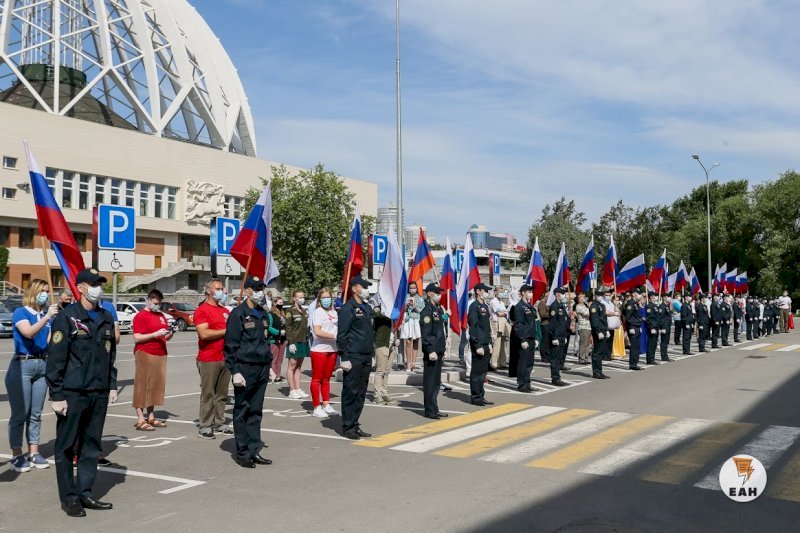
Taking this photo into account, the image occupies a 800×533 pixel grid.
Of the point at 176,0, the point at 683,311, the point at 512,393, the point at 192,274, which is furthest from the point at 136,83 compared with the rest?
the point at 512,393

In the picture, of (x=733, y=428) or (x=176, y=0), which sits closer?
(x=733, y=428)

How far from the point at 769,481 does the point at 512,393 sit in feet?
22.3

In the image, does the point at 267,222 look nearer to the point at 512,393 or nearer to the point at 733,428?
the point at 512,393

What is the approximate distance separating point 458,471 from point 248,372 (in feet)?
7.94

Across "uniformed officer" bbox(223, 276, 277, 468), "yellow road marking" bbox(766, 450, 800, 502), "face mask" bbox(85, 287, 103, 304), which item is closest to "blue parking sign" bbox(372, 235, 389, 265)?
"uniformed officer" bbox(223, 276, 277, 468)

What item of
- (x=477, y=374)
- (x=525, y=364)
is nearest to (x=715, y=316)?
(x=525, y=364)

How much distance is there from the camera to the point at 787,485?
287 inches

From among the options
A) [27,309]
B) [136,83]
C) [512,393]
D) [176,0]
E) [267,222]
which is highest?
[176,0]

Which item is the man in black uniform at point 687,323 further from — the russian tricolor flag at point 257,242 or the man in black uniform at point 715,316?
the russian tricolor flag at point 257,242

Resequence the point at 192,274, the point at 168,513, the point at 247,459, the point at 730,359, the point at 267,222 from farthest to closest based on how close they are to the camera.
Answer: the point at 192,274, the point at 730,359, the point at 267,222, the point at 247,459, the point at 168,513

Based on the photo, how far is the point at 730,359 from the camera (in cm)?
2109

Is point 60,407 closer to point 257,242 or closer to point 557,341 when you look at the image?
point 257,242

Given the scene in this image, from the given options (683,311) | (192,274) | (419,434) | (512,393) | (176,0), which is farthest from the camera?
(176,0)

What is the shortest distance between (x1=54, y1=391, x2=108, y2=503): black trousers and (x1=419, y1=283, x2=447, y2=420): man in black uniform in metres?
5.37
